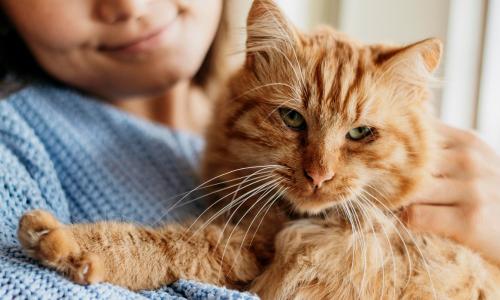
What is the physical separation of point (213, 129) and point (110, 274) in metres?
0.69

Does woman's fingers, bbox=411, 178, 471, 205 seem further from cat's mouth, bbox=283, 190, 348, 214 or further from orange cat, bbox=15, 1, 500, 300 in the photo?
cat's mouth, bbox=283, 190, 348, 214

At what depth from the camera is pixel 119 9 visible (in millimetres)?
1203

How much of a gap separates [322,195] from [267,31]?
543mm

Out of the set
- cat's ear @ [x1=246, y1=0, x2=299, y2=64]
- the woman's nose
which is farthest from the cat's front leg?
the woman's nose

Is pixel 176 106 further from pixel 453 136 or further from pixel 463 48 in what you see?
pixel 463 48

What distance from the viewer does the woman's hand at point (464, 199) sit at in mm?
1094

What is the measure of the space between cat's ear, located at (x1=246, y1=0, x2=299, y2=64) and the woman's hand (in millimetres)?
611

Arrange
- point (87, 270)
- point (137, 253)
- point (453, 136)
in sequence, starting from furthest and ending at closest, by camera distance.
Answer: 1. point (453, 136)
2. point (137, 253)
3. point (87, 270)

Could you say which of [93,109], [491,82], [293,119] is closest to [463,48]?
[491,82]

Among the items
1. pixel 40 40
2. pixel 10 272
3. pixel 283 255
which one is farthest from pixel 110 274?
pixel 40 40

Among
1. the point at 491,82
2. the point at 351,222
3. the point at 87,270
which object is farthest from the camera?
the point at 491,82

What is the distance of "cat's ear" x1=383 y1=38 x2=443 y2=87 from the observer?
1.07 m

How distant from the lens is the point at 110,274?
0.90 metres

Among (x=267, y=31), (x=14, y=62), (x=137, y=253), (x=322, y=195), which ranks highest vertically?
(x=267, y=31)
